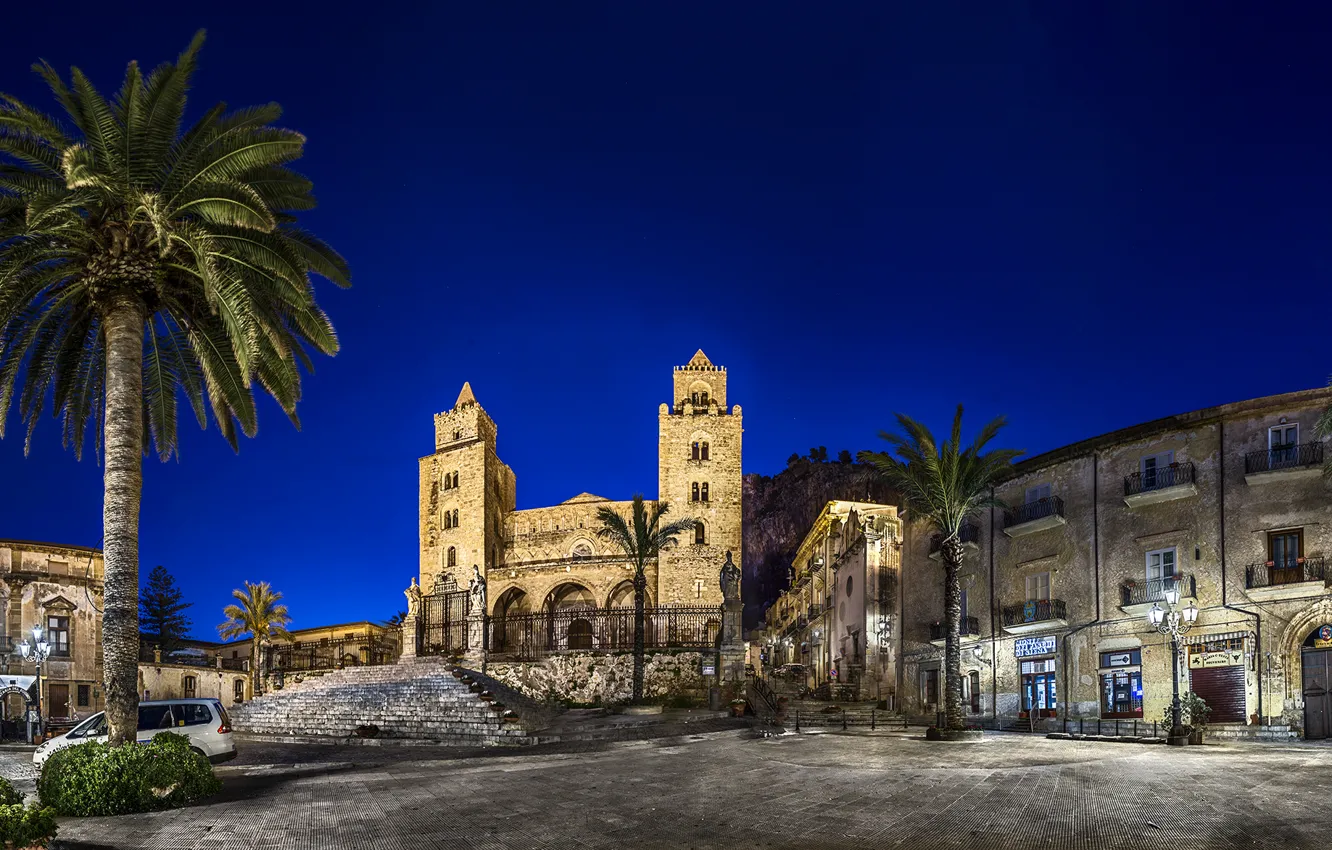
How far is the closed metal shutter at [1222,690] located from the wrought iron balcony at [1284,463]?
5578 mm

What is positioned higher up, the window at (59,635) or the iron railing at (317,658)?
the window at (59,635)

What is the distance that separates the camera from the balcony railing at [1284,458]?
26125 mm

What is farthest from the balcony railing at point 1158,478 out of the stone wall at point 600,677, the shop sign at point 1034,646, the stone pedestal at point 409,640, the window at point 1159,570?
the stone pedestal at point 409,640

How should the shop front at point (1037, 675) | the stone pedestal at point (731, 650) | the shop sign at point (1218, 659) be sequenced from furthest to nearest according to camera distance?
the stone pedestal at point (731, 650), the shop front at point (1037, 675), the shop sign at point (1218, 659)

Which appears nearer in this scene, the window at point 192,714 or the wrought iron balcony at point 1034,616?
the window at point 192,714

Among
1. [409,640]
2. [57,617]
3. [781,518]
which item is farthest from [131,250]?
[781,518]

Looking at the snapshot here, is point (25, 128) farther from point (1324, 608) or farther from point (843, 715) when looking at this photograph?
point (1324, 608)

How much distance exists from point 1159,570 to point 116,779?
28.5 meters

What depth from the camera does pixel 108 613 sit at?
14383mm

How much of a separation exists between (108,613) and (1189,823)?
1506 cm

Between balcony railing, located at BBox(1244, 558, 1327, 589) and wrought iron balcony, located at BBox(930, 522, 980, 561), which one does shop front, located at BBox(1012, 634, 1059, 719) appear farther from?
balcony railing, located at BBox(1244, 558, 1327, 589)

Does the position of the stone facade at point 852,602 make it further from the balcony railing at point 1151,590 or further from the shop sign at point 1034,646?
the balcony railing at point 1151,590

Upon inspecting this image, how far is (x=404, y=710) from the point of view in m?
29.5

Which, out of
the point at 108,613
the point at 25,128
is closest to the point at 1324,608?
the point at 108,613
